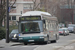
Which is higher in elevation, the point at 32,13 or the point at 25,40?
the point at 32,13

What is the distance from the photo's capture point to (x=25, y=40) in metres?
23.2

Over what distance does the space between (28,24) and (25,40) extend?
1.43m

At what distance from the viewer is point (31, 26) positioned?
23297mm

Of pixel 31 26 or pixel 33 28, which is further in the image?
pixel 31 26

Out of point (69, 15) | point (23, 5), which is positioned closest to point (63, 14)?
point (69, 15)

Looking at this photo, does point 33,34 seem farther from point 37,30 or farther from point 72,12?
point 72,12

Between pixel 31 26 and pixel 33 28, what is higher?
pixel 31 26

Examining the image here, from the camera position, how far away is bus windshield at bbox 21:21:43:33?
2308cm

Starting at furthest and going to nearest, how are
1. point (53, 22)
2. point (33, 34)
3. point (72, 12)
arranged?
point (72, 12)
point (53, 22)
point (33, 34)

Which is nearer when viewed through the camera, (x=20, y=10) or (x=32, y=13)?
(x=32, y=13)

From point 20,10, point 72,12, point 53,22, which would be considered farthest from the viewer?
point 72,12

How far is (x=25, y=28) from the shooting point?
920 inches

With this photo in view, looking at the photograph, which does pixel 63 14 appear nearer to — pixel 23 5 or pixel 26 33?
pixel 23 5

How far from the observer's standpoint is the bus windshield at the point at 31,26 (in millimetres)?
23078
